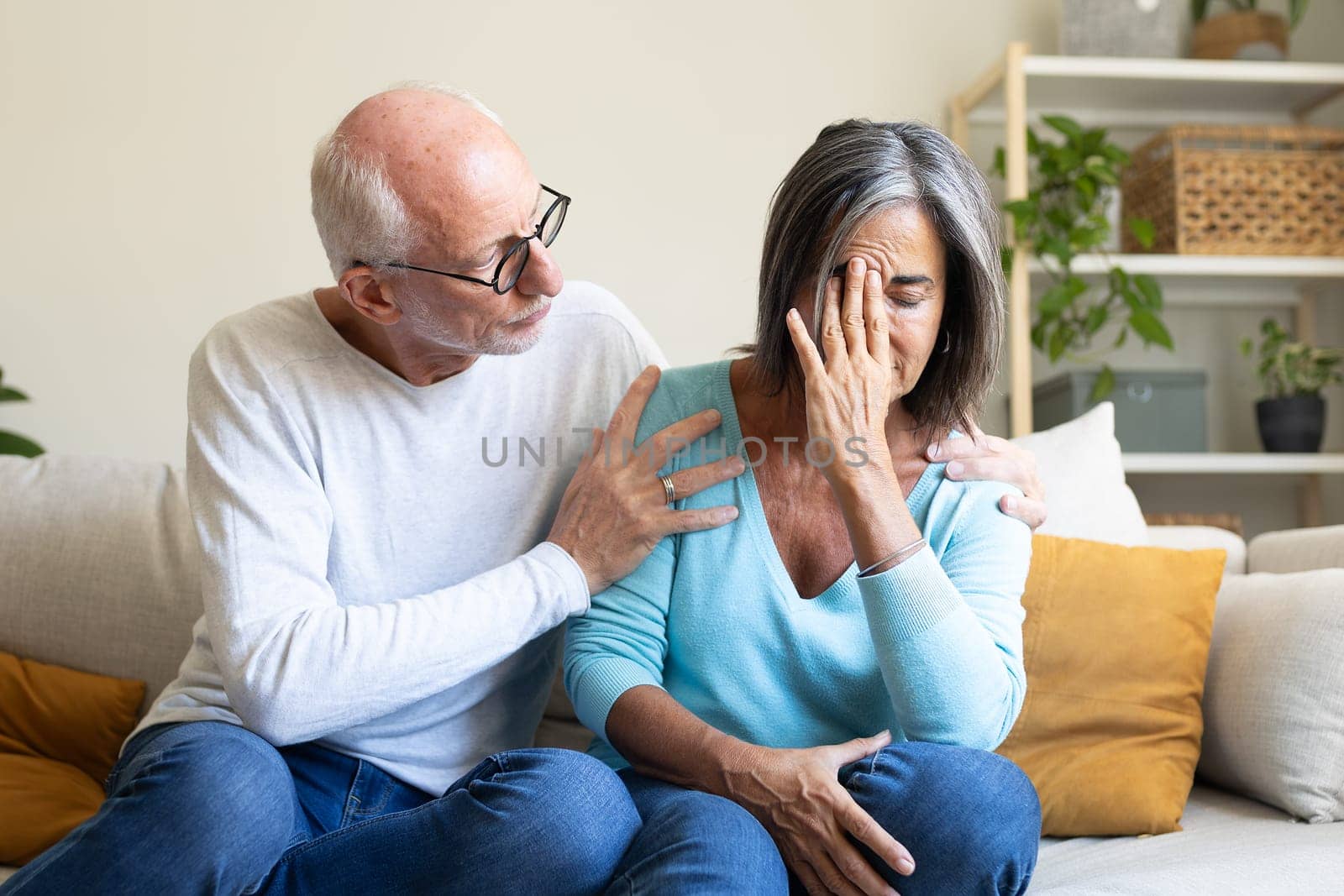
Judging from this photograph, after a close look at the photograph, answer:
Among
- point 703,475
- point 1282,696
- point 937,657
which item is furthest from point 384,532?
point 1282,696

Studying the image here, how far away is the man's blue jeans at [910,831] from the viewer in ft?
3.30

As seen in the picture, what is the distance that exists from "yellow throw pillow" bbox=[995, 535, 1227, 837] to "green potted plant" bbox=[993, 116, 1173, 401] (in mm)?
1173

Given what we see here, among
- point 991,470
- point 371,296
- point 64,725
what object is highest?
point 371,296

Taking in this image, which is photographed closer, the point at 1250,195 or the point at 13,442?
the point at 13,442

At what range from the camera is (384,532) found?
1.38 metres

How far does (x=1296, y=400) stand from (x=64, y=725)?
2.62 meters

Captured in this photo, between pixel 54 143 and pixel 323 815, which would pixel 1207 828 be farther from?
pixel 54 143

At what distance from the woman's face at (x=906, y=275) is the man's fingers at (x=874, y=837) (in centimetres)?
47

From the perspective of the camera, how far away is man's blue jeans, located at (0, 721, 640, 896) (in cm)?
105

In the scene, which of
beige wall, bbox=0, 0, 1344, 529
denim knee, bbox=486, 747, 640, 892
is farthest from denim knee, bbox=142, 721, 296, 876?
beige wall, bbox=0, 0, 1344, 529

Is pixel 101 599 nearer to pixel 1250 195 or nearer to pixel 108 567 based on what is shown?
pixel 108 567

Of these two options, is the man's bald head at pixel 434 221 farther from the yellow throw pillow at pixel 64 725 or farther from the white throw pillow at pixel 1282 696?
the white throw pillow at pixel 1282 696

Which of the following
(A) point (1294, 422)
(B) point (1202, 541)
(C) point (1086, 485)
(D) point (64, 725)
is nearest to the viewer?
(D) point (64, 725)

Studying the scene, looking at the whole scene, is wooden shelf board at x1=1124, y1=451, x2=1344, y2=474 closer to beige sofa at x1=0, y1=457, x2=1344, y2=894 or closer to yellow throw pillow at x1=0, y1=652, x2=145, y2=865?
beige sofa at x1=0, y1=457, x2=1344, y2=894
